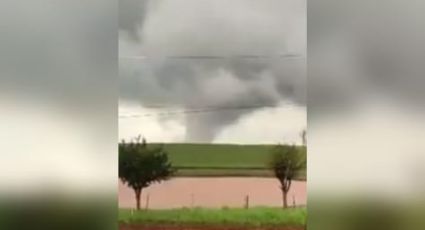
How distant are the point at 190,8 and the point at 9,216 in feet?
3.14

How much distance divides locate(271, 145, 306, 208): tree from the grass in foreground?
2.0 inches

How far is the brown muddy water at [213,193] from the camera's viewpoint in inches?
109

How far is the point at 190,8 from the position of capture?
2793mm

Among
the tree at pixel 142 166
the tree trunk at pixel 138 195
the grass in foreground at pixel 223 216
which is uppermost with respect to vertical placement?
the tree at pixel 142 166

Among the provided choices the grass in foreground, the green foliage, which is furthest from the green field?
the grass in foreground

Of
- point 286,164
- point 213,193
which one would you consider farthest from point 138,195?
point 286,164

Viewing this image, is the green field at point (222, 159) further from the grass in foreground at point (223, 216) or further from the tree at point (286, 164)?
the grass in foreground at point (223, 216)

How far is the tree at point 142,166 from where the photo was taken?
2.75 metres

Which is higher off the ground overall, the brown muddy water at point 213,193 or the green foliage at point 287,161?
the green foliage at point 287,161

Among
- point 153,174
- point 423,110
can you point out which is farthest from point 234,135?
point 423,110

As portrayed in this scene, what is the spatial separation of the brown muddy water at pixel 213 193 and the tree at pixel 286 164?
2 cm

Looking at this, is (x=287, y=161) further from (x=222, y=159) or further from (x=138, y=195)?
(x=138, y=195)

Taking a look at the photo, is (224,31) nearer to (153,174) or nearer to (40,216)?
(153,174)

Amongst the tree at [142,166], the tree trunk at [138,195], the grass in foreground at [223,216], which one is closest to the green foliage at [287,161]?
the grass in foreground at [223,216]
